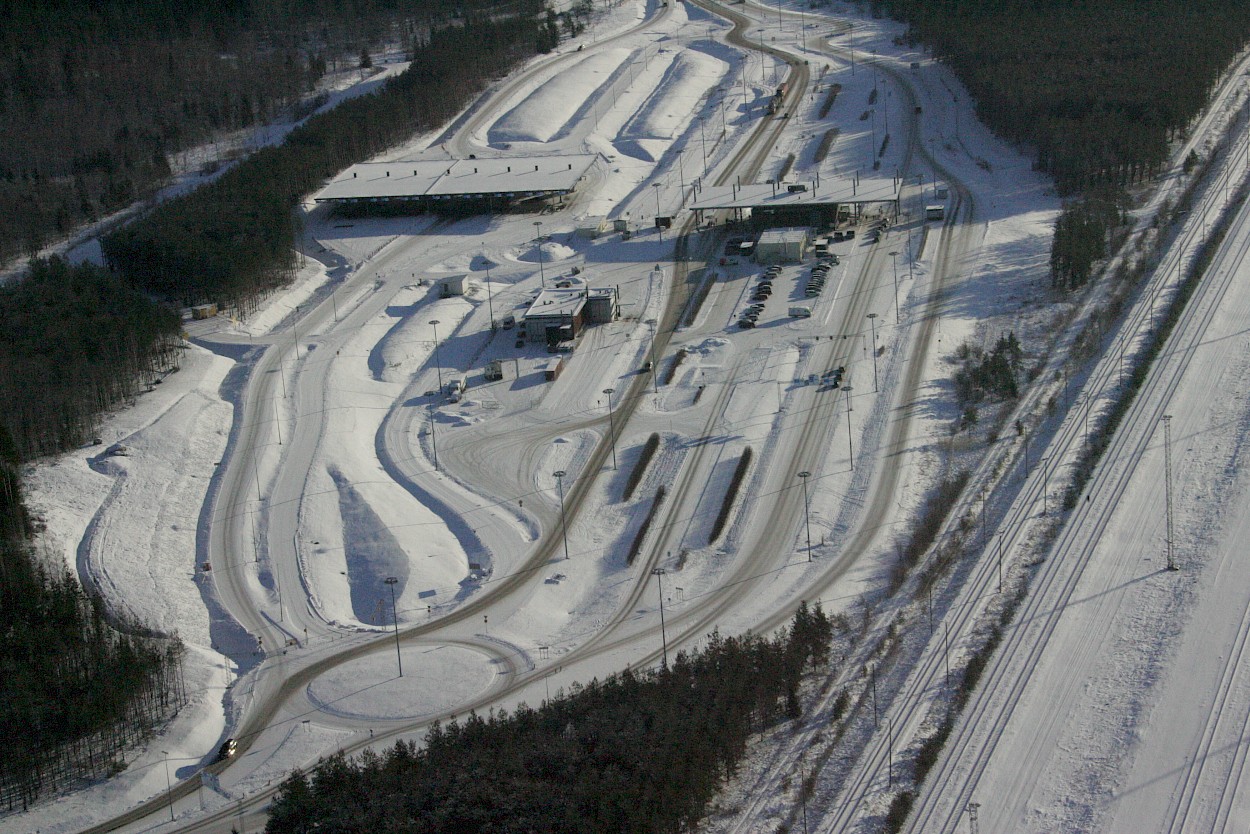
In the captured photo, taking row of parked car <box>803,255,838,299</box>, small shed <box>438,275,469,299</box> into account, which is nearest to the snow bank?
small shed <box>438,275,469,299</box>

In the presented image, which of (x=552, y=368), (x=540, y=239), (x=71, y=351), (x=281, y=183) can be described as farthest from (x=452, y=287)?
(x=71, y=351)

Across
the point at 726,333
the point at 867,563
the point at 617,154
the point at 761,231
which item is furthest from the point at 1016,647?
the point at 617,154

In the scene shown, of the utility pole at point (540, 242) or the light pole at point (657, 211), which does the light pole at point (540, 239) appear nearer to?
the utility pole at point (540, 242)

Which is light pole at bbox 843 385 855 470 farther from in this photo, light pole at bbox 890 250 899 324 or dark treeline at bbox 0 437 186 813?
dark treeline at bbox 0 437 186 813

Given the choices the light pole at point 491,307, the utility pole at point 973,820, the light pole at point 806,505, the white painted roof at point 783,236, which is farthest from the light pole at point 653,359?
the utility pole at point 973,820

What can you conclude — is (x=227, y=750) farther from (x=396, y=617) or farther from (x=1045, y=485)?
(x=1045, y=485)

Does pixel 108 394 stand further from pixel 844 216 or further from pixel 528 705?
pixel 844 216
